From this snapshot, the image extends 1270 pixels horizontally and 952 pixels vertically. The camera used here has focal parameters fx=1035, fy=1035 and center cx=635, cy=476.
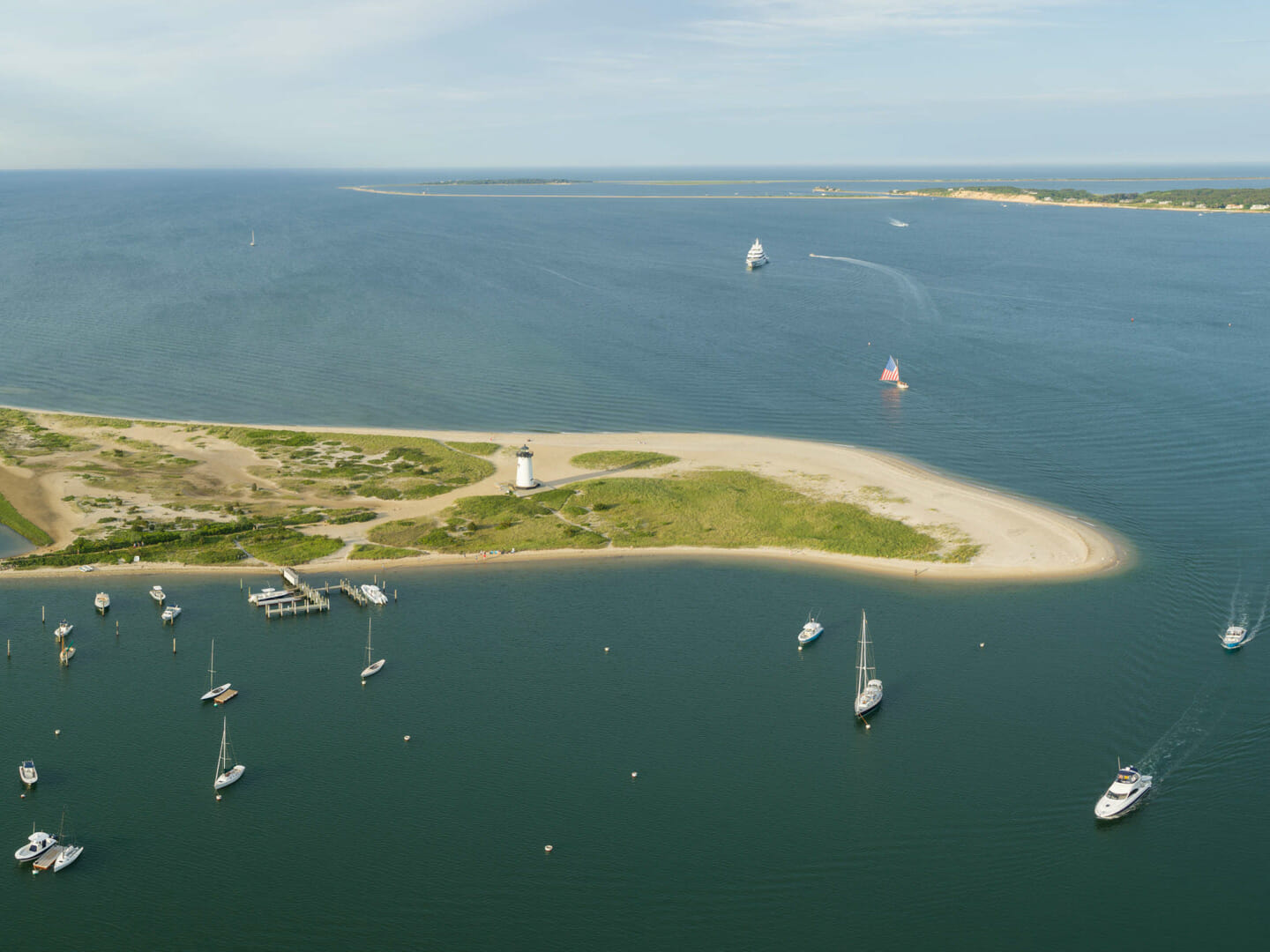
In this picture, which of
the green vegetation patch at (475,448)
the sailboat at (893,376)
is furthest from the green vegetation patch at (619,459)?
the sailboat at (893,376)

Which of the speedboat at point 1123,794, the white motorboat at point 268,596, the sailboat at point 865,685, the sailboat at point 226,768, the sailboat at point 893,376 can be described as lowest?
the sailboat at point 226,768

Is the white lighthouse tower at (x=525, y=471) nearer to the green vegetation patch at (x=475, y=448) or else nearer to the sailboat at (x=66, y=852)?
the green vegetation patch at (x=475, y=448)

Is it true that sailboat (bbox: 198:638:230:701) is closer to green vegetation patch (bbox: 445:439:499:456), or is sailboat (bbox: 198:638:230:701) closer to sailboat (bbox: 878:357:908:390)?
green vegetation patch (bbox: 445:439:499:456)

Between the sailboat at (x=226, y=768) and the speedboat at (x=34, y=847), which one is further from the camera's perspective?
the sailboat at (x=226, y=768)

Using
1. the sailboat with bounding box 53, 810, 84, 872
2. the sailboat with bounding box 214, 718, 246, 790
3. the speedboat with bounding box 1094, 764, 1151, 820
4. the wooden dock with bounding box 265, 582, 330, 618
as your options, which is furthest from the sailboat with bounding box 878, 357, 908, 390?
the sailboat with bounding box 53, 810, 84, 872

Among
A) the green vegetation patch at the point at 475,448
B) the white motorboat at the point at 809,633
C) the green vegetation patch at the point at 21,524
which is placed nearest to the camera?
the white motorboat at the point at 809,633

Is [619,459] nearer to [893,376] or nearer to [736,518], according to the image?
[736,518]

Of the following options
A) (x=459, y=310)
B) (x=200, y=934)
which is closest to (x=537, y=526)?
(x=200, y=934)
